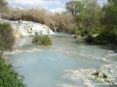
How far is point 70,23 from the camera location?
94312 millimetres

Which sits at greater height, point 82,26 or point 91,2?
point 91,2

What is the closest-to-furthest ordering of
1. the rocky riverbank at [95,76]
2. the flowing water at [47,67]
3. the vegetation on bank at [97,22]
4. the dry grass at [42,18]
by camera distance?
the flowing water at [47,67], the rocky riverbank at [95,76], the vegetation on bank at [97,22], the dry grass at [42,18]

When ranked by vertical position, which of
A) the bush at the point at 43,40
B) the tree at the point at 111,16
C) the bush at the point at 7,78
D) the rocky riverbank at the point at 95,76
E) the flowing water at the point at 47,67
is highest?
the tree at the point at 111,16

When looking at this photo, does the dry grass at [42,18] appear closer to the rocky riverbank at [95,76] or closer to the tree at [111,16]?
the tree at [111,16]

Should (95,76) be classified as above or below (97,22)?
below

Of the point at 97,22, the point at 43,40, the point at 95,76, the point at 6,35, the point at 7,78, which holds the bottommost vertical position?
the point at 95,76

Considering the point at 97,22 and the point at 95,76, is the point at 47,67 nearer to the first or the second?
the point at 95,76

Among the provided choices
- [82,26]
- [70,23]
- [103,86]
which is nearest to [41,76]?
[103,86]

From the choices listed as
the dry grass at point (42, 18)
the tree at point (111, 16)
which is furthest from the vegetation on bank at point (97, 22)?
the dry grass at point (42, 18)

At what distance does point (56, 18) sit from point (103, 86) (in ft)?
264

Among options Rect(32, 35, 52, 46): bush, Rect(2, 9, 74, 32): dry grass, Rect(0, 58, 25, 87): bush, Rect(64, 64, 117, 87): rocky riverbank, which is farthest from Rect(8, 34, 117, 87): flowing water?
Rect(2, 9, 74, 32): dry grass

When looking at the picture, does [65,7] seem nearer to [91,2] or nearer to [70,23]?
[70,23]

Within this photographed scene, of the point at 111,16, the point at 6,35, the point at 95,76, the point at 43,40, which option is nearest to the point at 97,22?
the point at 111,16

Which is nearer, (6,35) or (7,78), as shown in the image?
(7,78)
